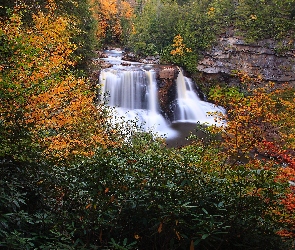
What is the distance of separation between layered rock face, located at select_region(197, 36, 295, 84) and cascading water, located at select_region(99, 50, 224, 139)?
4912 millimetres

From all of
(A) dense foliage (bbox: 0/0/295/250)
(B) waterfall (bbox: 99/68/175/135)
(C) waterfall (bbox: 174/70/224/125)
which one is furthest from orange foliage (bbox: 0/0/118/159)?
(C) waterfall (bbox: 174/70/224/125)

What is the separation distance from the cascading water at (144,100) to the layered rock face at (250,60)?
4912 mm

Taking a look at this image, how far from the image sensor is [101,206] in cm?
408

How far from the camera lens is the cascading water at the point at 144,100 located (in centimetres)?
2192

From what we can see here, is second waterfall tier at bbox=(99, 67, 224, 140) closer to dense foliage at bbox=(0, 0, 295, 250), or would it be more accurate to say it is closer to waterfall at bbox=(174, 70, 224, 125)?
waterfall at bbox=(174, 70, 224, 125)

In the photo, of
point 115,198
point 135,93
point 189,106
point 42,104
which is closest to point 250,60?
point 189,106

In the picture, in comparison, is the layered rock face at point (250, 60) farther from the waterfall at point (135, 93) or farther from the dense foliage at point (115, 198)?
the dense foliage at point (115, 198)

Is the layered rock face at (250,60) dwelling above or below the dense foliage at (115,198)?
above

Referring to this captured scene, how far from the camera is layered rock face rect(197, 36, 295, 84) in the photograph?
994 inches

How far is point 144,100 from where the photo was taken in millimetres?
23203

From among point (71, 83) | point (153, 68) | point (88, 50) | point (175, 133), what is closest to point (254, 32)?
point (153, 68)

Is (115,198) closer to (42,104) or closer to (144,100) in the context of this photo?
(42,104)

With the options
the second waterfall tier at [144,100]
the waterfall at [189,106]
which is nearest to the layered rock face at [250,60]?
the waterfall at [189,106]

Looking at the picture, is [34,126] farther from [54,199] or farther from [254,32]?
[254,32]
